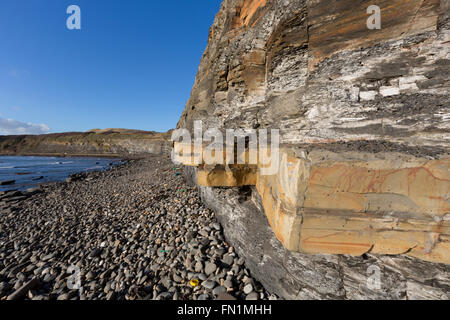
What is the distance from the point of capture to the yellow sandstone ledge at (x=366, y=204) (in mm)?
1364

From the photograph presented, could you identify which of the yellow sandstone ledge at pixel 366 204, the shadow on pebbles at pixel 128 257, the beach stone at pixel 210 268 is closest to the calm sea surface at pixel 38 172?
the shadow on pebbles at pixel 128 257

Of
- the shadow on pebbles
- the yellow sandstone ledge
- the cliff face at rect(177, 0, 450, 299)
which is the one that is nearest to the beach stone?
the shadow on pebbles

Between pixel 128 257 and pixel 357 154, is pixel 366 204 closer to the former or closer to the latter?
pixel 357 154

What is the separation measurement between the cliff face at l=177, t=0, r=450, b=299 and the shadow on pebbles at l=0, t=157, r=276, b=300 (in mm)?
899

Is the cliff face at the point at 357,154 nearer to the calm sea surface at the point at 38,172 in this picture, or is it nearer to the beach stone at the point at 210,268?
the beach stone at the point at 210,268

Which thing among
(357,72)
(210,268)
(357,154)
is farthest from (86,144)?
(357,154)

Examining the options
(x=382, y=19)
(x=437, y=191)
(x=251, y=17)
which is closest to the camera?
(x=437, y=191)

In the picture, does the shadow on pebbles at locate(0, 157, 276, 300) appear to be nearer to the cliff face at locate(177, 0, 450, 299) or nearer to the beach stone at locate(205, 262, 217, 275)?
the beach stone at locate(205, 262, 217, 275)

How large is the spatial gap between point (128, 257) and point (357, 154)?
483 centimetres

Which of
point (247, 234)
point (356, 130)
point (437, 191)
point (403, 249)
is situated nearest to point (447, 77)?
point (356, 130)

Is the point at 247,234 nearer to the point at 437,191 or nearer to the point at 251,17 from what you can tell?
the point at 437,191

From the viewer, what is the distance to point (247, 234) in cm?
320
